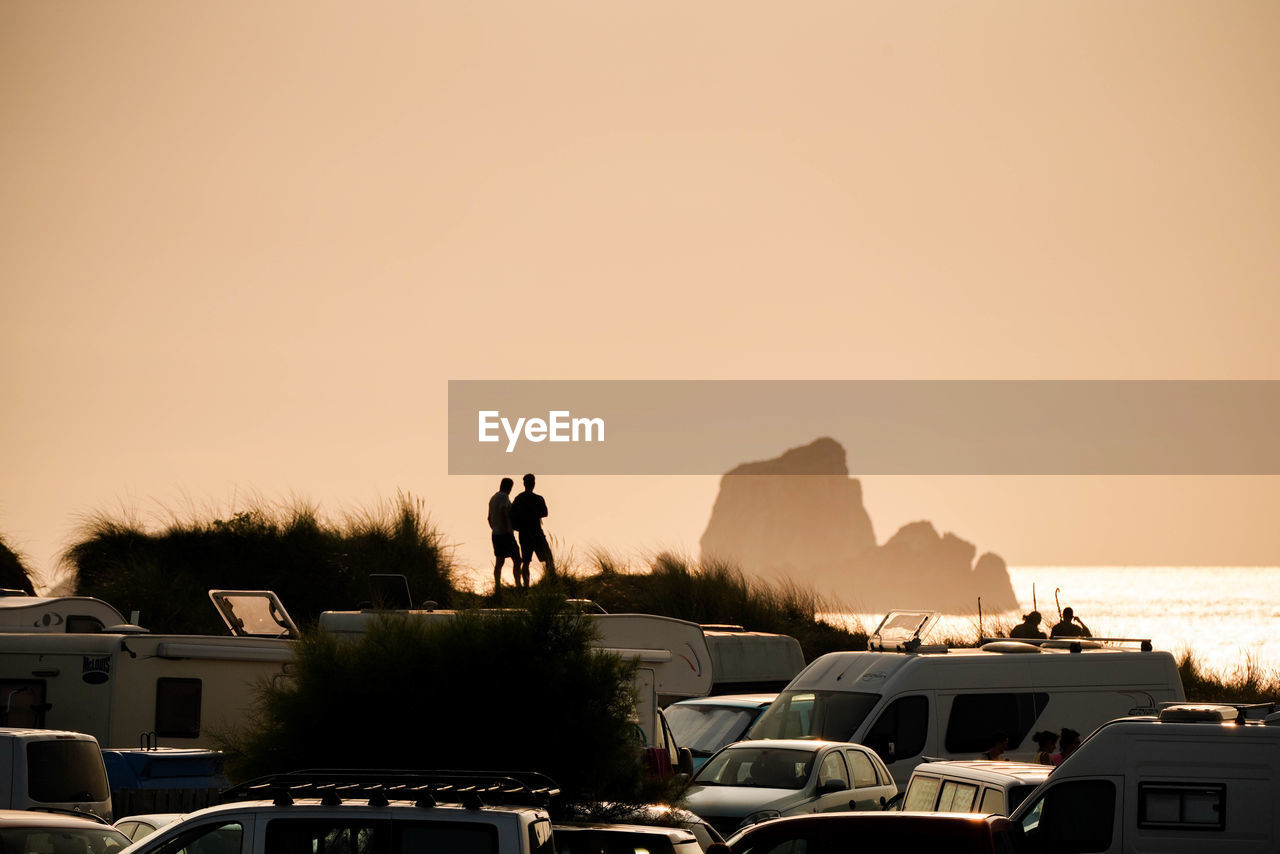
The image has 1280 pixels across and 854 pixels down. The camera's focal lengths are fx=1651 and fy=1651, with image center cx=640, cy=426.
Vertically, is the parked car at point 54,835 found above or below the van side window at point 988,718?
below

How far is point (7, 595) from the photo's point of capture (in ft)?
76.6

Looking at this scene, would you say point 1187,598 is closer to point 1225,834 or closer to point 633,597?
point 633,597

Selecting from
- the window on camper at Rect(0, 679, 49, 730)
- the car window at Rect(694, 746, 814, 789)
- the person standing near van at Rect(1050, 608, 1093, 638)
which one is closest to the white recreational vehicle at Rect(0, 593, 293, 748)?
the window on camper at Rect(0, 679, 49, 730)

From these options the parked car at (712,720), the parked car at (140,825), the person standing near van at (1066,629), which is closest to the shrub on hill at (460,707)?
the parked car at (140,825)

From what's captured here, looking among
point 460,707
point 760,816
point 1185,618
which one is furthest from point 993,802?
point 1185,618

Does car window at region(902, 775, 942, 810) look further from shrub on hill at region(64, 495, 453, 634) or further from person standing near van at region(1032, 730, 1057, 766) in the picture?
shrub on hill at region(64, 495, 453, 634)

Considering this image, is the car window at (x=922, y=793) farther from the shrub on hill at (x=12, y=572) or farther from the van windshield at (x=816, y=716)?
the shrub on hill at (x=12, y=572)

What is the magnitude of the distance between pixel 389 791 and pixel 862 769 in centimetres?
1047

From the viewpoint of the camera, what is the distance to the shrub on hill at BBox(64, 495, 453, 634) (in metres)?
31.1

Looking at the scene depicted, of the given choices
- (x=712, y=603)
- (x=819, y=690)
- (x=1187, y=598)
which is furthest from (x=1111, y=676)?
(x=1187, y=598)

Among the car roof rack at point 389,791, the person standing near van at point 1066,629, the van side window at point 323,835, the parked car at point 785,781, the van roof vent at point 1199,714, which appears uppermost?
the person standing near van at point 1066,629

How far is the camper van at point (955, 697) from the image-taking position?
68.0 ft

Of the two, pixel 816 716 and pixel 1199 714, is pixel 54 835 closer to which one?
pixel 1199 714

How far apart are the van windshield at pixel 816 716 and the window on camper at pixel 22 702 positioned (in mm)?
8513
